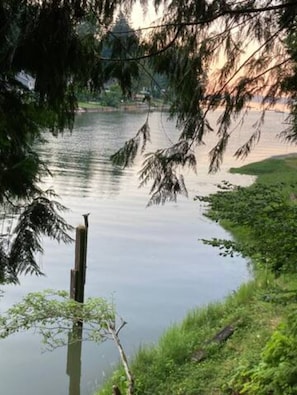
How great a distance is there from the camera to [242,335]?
4848 mm

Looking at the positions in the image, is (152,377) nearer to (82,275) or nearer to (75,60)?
(82,275)

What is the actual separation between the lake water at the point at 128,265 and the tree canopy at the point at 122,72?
19cm

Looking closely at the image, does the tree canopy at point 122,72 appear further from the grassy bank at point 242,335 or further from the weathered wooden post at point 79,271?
the weathered wooden post at point 79,271

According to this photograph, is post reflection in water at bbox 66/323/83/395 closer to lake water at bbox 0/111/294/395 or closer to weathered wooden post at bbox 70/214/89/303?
lake water at bbox 0/111/294/395

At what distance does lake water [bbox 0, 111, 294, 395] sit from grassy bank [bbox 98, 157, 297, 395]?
1.47ft

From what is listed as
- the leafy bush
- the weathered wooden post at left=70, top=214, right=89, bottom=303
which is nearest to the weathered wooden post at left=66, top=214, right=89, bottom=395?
the weathered wooden post at left=70, top=214, right=89, bottom=303

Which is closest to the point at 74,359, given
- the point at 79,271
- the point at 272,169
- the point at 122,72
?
the point at 79,271

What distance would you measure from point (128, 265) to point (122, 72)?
606 cm

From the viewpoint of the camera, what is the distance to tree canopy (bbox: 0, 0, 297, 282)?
2.03 m

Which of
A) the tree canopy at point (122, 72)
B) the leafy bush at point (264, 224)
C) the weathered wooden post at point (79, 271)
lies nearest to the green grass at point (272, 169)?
the weathered wooden post at point (79, 271)

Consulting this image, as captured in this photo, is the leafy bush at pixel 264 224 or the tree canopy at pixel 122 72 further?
the leafy bush at pixel 264 224

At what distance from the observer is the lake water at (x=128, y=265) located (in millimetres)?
5266

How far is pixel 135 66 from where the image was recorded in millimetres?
2383

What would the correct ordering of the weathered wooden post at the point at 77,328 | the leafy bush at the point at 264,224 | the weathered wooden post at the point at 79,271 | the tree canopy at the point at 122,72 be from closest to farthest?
the tree canopy at the point at 122,72, the leafy bush at the point at 264,224, the weathered wooden post at the point at 77,328, the weathered wooden post at the point at 79,271
